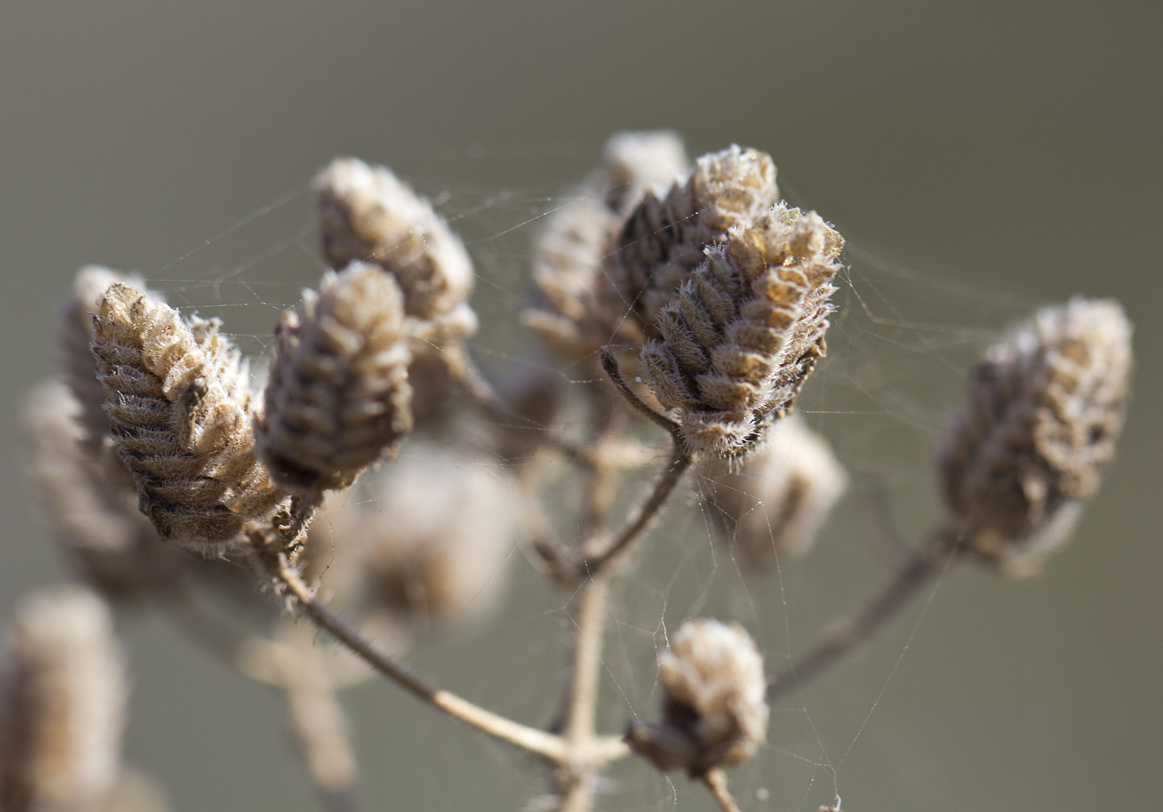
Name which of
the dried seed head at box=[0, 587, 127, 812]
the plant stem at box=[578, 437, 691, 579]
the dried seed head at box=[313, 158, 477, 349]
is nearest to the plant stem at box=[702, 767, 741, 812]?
the plant stem at box=[578, 437, 691, 579]

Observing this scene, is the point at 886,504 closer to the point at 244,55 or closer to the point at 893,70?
the point at 893,70

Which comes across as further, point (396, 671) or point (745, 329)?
point (396, 671)

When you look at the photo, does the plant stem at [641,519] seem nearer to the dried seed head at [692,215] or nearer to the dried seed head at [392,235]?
the dried seed head at [692,215]

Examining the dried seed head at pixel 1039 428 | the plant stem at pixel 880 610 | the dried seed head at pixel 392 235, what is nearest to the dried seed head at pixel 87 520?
the dried seed head at pixel 392 235

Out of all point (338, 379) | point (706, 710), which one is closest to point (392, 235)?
point (338, 379)

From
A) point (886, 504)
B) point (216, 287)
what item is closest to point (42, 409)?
point (216, 287)

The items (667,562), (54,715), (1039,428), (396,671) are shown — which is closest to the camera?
(396,671)

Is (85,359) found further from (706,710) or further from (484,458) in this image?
(706,710)
